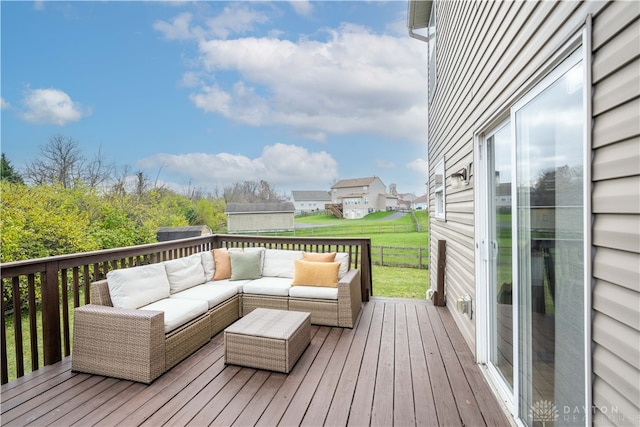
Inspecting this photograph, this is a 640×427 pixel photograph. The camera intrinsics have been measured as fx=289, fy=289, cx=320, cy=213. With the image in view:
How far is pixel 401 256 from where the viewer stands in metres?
10.2

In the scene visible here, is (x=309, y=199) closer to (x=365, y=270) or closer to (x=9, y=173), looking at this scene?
(x=9, y=173)

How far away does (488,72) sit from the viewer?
2.43m

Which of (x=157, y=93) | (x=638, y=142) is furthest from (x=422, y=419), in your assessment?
(x=157, y=93)

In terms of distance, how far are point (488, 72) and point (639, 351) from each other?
2.26m

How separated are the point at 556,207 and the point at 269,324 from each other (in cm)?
A: 254

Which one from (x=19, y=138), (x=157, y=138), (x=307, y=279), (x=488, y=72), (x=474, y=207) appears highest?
(x=157, y=138)

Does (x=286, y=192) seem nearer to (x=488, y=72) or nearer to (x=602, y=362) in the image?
(x=488, y=72)

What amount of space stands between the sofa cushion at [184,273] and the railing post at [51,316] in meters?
1.03

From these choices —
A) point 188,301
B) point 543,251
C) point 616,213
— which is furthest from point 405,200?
point 616,213

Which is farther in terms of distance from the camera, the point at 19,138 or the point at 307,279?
the point at 19,138

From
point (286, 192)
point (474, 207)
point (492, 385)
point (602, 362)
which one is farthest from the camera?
point (286, 192)

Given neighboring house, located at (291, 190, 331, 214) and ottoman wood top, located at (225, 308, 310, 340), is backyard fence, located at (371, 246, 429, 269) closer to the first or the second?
ottoman wood top, located at (225, 308, 310, 340)

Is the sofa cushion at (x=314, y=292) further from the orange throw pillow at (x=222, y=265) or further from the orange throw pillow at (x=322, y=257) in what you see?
the orange throw pillow at (x=222, y=265)

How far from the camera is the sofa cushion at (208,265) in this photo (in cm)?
427
